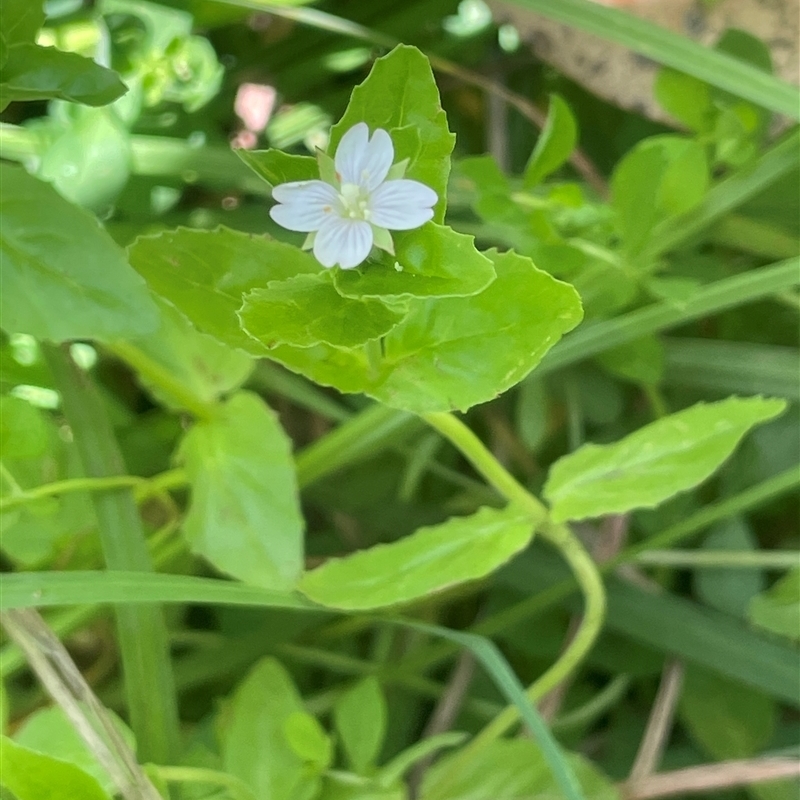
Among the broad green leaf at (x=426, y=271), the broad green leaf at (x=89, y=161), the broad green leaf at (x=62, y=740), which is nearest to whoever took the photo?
→ the broad green leaf at (x=426, y=271)

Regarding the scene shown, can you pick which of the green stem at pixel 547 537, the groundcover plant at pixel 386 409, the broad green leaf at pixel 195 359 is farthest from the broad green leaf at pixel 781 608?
the broad green leaf at pixel 195 359

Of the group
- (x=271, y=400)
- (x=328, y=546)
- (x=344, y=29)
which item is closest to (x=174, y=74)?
(x=344, y=29)

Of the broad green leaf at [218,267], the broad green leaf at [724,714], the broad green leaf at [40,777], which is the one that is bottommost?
the broad green leaf at [724,714]

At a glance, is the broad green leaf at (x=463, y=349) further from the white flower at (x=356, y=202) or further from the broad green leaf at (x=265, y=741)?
the broad green leaf at (x=265, y=741)

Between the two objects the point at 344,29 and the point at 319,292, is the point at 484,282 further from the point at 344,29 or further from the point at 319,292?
the point at 344,29

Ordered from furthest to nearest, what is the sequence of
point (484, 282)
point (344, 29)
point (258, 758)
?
point (344, 29) < point (258, 758) < point (484, 282)

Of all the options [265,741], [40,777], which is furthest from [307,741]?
[40,777]

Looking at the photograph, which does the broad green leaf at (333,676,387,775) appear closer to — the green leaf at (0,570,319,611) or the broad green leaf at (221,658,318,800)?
the broad green leaf at (221,658,318,800)
